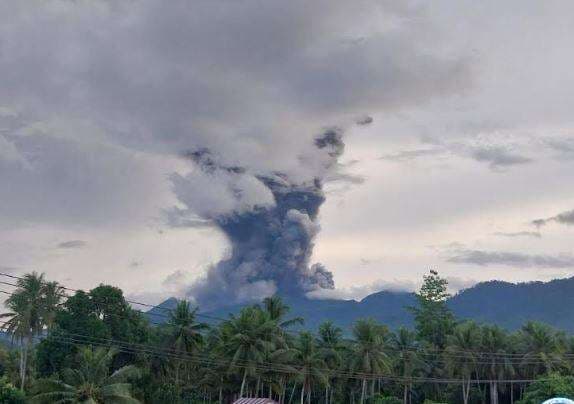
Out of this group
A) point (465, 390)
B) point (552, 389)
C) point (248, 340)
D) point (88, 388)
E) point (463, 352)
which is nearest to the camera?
point (88, 388)

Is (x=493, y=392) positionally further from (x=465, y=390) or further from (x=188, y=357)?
(x=188, y=357)

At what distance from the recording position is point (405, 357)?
115 meters

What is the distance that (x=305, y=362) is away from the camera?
98438mm

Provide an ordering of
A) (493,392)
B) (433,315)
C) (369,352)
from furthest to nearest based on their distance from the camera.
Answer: (433,315) < (493,392) < (369,352)

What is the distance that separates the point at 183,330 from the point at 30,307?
2241 centimetres

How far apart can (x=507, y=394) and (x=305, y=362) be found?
47.6 metres

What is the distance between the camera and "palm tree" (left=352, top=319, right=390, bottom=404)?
104 meters

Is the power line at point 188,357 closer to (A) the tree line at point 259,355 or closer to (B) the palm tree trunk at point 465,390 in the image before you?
(A) the tree line at point 259,355

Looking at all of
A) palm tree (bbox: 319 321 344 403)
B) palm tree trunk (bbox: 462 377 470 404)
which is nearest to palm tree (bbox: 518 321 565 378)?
palm tree trunk (bbox: 462 377 470 404)

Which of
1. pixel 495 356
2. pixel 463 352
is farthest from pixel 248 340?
pixel 495 356

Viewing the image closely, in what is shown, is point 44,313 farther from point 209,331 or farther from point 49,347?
point 209,331

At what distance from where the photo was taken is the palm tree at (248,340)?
8906 cm

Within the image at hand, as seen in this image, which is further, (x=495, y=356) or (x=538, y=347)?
(x=495, y=356)

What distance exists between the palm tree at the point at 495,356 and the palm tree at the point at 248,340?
39.9 metres
